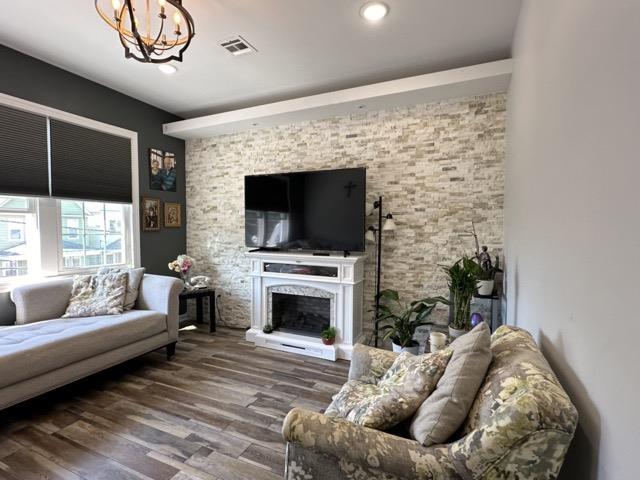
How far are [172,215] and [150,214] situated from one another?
→ 33 centimetres

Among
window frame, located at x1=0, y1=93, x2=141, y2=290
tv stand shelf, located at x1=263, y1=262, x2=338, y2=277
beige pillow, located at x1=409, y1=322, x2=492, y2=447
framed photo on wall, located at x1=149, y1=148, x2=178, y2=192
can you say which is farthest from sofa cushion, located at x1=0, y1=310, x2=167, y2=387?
beige pillow, located at x1=409, y1=322, x2=492, y2=447

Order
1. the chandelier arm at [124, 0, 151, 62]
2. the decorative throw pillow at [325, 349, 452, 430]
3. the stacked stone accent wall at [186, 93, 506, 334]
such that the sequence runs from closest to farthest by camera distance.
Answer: the decorative throw pillow at [325, 349, 452, 430] → the chandelier arm at [124, 0, 151, 62] → the stacked stone accent wall at [186, 93, 506, 334]

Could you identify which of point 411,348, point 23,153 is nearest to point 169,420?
point 411,348

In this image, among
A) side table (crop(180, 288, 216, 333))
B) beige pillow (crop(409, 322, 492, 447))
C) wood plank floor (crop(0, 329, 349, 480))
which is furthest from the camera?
side table (crop(180, 288, 216, 333))

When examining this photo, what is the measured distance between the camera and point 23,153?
2.81 metres

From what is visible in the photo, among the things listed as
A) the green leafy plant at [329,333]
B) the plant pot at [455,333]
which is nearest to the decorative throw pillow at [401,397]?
the plant pot at [455,333]

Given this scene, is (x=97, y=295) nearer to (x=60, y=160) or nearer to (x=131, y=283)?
(x=131, y=283)

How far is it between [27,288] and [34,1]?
2.26 metres

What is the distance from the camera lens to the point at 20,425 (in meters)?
2.07

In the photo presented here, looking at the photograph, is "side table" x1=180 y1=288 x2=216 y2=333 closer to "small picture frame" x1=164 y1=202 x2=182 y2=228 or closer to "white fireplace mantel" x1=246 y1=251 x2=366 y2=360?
"white fireplace mantel" x1=246 y1=251 x2=366 y2=360

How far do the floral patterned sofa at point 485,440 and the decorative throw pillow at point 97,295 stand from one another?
2.60 meters

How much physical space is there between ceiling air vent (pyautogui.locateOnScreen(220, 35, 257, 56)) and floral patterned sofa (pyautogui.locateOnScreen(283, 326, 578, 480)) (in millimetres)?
2741

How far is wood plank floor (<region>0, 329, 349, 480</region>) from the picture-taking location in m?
1.73

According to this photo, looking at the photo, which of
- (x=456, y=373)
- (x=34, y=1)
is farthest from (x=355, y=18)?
(x=456, y=373)
